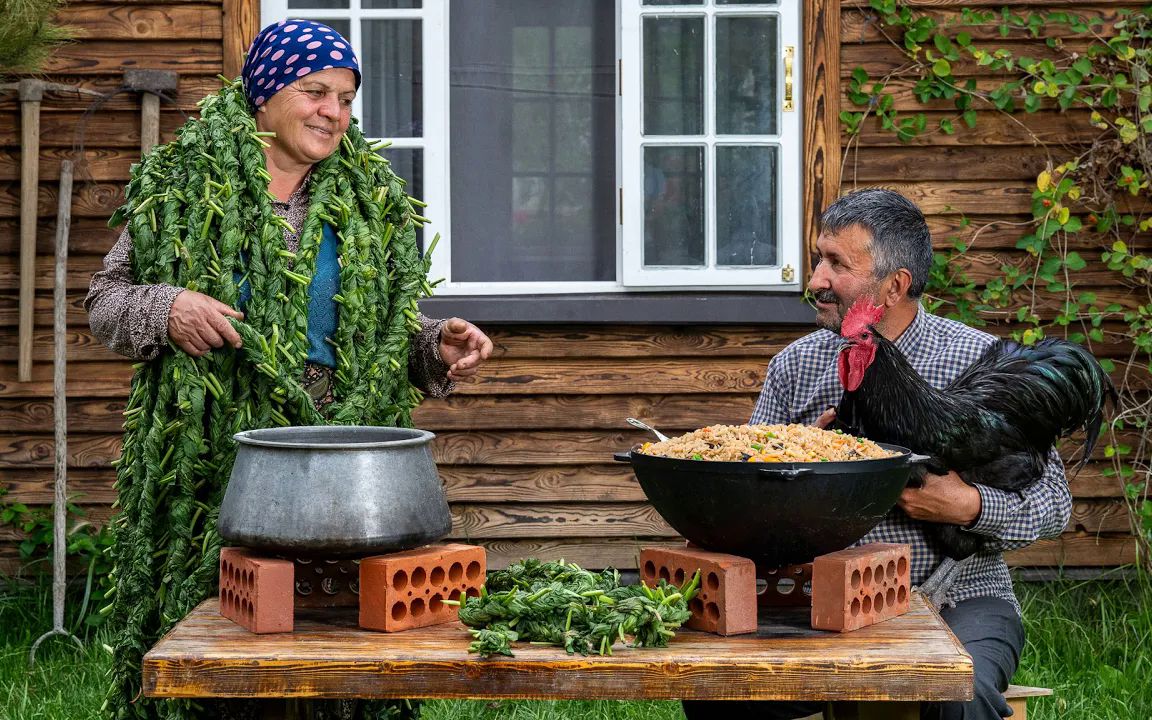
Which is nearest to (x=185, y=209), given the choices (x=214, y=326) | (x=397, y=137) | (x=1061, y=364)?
(x=214, y=326)

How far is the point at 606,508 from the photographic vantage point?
500 centimetres

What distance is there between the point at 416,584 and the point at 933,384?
55.2 inches

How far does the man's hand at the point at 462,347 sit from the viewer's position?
110 inches

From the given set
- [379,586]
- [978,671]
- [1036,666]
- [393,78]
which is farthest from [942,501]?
[393,78]

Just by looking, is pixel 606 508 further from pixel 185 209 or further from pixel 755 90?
pixel 185 209

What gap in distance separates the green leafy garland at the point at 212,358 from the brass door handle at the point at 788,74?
2466 millimetres

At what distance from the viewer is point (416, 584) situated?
6.84 ft

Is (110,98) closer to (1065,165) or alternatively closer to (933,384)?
(933,384)

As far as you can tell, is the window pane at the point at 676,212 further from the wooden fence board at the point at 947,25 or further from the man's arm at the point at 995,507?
the man's arm at the point at 995,507

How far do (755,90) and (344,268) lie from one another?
8.50 ft

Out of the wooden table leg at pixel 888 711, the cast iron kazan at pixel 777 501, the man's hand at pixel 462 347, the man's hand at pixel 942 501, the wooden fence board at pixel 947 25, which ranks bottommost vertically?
the wooden table leg at pixel 888 711

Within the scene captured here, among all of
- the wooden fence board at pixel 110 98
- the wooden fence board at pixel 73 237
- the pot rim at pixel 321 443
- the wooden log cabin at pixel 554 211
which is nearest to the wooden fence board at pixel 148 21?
the wooden log cabin at pixel 554 211

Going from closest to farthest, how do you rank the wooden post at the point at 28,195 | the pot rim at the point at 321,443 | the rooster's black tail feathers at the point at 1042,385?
1. the pot rim at the point at 321,443
2. the rooster's black tail feathers at the point at 1042,385
3. the wooden post at the point at 28,195

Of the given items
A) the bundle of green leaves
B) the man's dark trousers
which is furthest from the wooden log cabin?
the man's dark trousers
